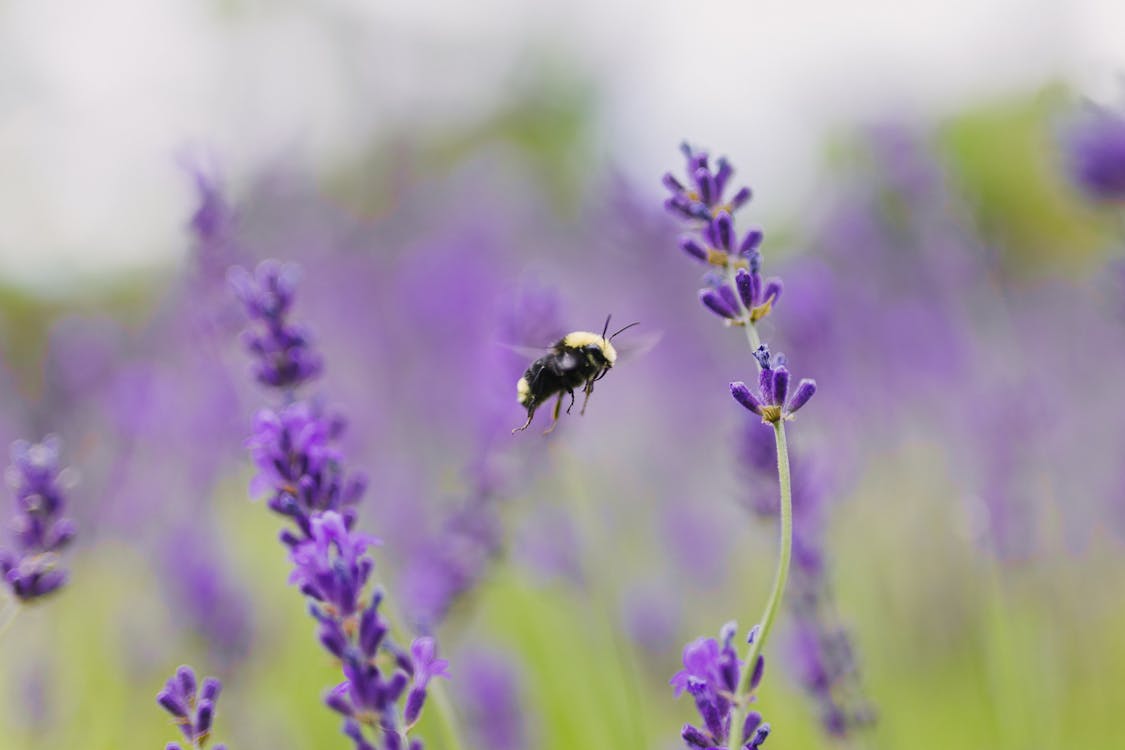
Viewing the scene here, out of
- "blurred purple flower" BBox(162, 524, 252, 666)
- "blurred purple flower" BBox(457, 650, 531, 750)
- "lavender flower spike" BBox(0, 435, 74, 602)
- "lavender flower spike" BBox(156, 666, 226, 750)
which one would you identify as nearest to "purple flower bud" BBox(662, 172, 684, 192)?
"lavender flower spike" BBox(156, 666, 226, 750)

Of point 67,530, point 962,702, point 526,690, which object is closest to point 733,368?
point 962,702

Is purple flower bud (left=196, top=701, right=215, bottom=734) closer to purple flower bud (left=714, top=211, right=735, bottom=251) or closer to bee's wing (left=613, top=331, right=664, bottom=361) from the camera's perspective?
purple flower bud (left=714, top=211, right=735, bottom=251)

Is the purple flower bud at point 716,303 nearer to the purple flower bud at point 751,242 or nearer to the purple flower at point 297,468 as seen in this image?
the purple flower bud at point 751,242

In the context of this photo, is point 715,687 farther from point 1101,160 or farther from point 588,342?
point 1101,160

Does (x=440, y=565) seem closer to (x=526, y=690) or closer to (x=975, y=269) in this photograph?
(x=526, y=690)

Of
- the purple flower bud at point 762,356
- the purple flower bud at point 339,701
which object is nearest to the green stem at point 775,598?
the purple flower bud at point 762,356
